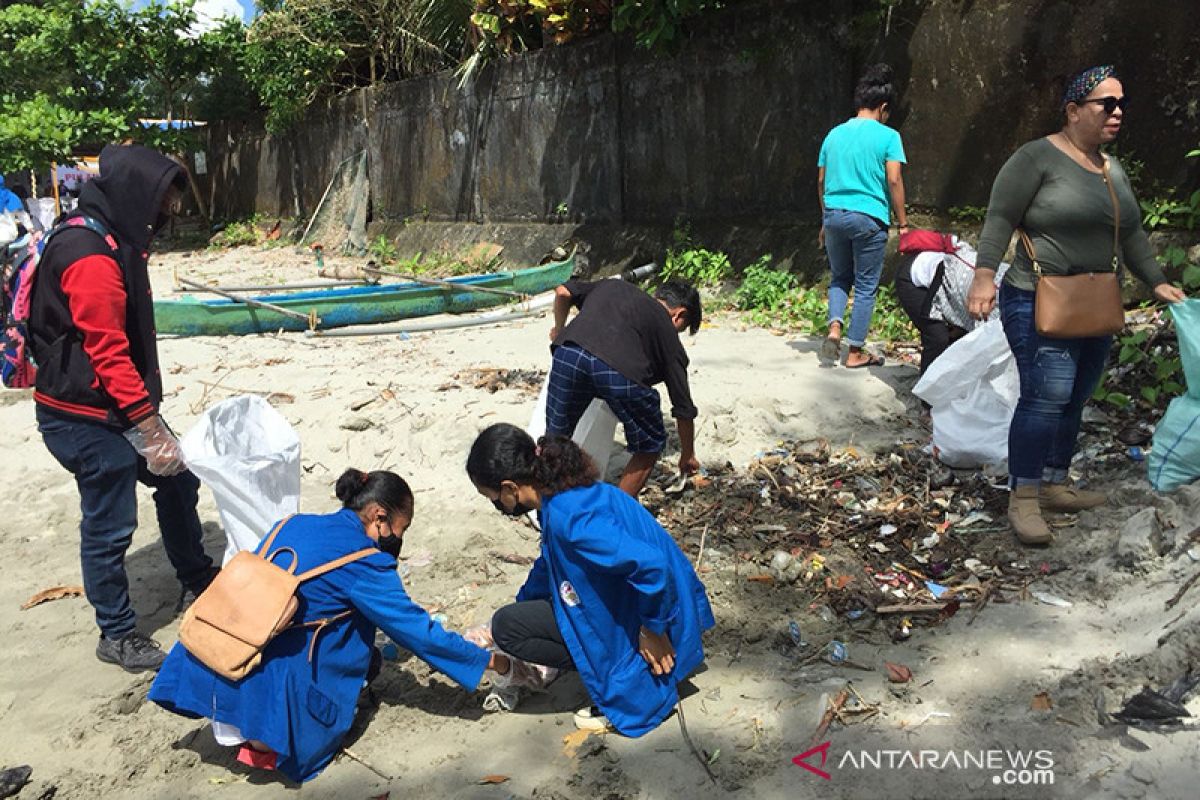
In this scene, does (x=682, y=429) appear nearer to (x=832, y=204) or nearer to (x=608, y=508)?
(x=608, y=508)

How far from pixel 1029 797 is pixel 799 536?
6.22ft

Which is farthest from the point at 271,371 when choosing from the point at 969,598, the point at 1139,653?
the point at 1139,653

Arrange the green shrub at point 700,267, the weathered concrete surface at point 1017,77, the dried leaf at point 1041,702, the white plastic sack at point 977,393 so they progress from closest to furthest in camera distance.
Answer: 1. the dried leaf at point 1041,702
2. the white plastic sack at point 977,393
3. the weathered concrete surface at point 1017,77
4. the green shrub at point 700,267

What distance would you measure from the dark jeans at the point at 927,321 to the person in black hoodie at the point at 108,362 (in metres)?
3.76

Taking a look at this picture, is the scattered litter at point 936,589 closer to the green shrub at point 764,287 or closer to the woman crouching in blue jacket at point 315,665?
the woman crouching in blue jacket at point 315,665

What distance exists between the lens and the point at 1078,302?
3.49 m

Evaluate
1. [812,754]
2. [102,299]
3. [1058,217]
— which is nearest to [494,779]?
[812,754]

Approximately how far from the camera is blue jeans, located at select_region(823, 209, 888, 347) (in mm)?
5828

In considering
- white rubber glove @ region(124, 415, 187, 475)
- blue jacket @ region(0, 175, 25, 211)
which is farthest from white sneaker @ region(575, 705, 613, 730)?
blue jacket @ region(0, 175, 25, 211)

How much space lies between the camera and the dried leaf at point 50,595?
13.5ft

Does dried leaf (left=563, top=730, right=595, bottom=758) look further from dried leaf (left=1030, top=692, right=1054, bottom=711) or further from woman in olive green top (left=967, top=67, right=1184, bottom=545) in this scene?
woman in olive green top (left=967, top=67, right=1184, bottom=545)

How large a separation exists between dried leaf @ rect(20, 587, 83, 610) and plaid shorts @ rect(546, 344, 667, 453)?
2.33 m

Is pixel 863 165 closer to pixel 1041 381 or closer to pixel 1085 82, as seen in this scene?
pixel 1085 82

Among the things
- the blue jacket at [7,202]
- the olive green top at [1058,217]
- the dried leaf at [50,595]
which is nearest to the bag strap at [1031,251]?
the olive green top at [1058,217]
